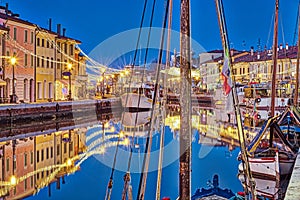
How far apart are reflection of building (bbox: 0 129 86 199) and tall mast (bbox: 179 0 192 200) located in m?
7.58

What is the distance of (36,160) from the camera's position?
56.3ft

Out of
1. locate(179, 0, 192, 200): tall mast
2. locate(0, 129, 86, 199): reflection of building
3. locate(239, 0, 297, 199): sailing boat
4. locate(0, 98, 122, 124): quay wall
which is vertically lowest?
locate(0, 129, 86, 199): reflection of building

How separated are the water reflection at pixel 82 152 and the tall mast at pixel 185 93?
3677mm

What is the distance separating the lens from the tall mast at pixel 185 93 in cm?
430

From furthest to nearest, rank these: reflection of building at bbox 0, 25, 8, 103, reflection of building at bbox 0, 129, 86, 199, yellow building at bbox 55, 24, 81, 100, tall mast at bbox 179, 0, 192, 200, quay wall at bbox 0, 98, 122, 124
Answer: yellow building at bbox 55, 24, 81, 100, reflection of building at bbox 0, 25, 8, 103, quay wall at bbox 0, 98, 122, 124, reflection of building at bbox 0, 129, 86, 199, tall mast at bbox 179, 0, 192, 200

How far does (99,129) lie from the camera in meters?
27.5

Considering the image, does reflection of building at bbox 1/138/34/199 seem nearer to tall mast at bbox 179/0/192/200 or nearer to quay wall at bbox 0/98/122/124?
quay wall at bbox 0/98/122/124

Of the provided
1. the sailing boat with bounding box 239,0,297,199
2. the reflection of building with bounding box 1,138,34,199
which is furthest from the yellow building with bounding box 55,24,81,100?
the sailing boat with bounding box 239,0,297,199

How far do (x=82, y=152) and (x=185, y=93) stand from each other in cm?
A: 1543

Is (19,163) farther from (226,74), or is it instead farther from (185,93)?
(185,93)

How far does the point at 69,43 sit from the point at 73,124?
691 inches

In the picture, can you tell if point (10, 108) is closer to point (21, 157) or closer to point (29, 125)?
point (29, 125)

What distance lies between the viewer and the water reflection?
515 inches

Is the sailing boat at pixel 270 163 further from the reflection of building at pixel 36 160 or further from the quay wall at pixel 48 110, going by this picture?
the quay wall at pixel 48 110
